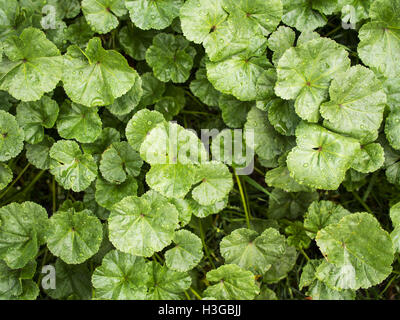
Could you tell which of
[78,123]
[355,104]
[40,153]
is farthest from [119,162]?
[355,104]

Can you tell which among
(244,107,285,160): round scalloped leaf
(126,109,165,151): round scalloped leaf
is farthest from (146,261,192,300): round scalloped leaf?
(244,107,285,160): round scalloped leaf

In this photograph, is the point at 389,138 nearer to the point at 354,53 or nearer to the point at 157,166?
the point at 354,53

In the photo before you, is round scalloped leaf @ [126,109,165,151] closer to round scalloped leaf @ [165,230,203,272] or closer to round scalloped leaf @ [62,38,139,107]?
round scalloped leaf @ [62,38,139,107]

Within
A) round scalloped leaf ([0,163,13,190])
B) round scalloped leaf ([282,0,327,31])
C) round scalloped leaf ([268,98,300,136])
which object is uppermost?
round scalloped leaf ([282,0,327,31])

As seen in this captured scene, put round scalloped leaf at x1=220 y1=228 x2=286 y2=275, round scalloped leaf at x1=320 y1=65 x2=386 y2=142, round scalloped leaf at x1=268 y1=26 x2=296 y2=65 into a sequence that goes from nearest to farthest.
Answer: round scalloped leaf at x1=320 y1=65 x2=386 y2=142, round scalloped leaf at x1=268 y1=26 x2=296 y2=65, round scalloped leaf at x1=220 y1=228 x2=286 y2=275

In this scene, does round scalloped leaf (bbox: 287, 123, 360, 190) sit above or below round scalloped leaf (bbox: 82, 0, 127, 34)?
below
